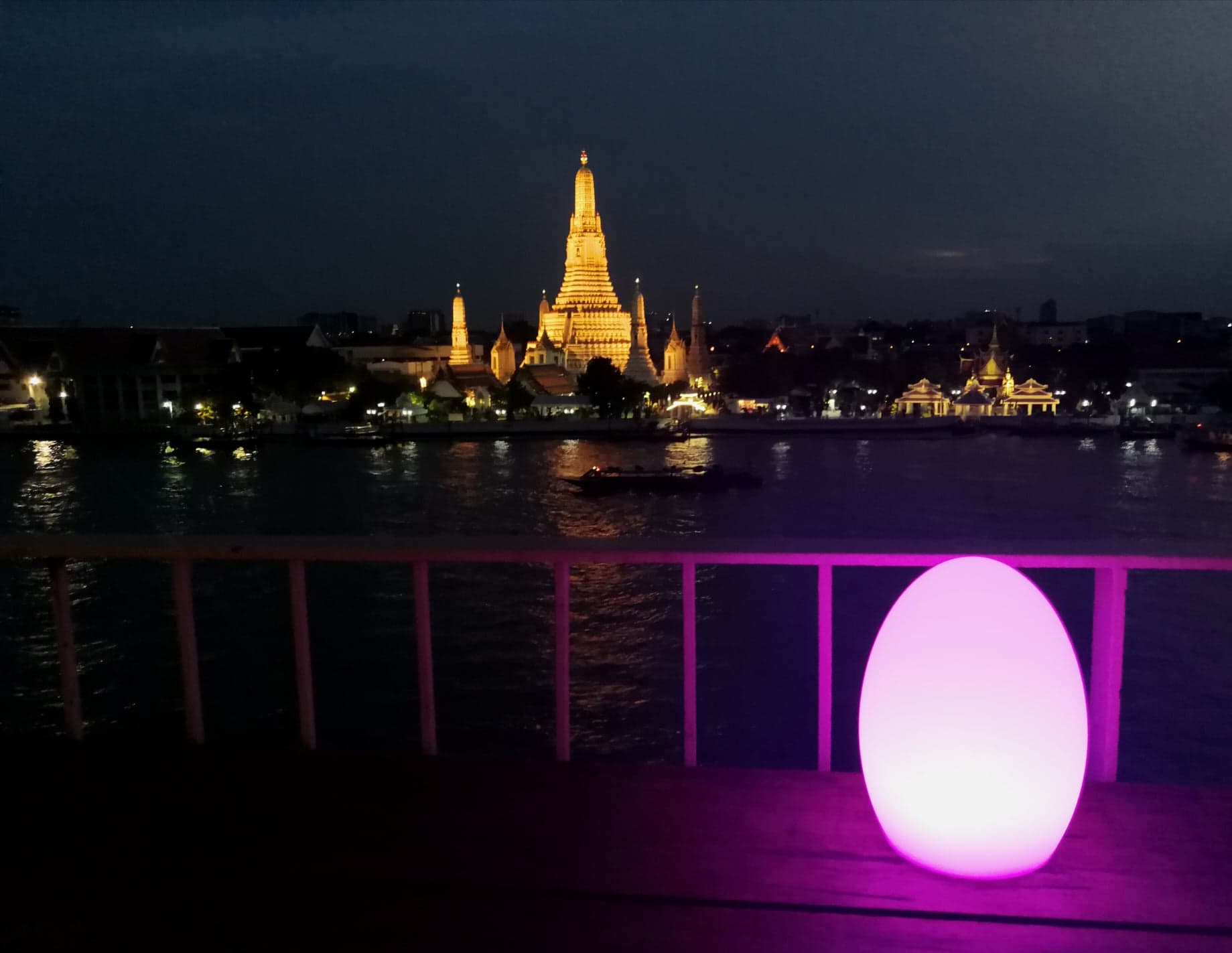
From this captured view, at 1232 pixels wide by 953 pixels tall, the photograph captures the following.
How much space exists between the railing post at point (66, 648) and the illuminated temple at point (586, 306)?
4851cm

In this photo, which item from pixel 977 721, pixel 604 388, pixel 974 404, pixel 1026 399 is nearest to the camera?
pixel 977 721

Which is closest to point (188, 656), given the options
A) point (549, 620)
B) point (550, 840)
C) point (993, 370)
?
point (550, 840)

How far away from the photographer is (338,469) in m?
28.8

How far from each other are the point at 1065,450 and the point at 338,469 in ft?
85.4

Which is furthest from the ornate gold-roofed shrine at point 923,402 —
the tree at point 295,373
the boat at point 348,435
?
the tree at point 295,373

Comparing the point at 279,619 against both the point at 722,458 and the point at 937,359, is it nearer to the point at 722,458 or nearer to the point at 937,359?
the point at 722,458

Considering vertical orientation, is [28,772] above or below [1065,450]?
above

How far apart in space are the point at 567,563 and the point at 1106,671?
0.86 meters

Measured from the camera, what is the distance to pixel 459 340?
54906 millimetres

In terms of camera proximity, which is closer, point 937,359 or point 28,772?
point 28,772

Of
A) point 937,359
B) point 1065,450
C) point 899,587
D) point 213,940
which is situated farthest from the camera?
point 937,359

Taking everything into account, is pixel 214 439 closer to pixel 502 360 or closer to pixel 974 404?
pixel 502 360

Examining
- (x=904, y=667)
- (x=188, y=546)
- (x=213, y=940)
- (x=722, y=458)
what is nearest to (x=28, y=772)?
(x=188, y=546)

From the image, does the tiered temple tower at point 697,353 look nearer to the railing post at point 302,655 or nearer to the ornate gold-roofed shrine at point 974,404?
the ornate gold-roofed shrine at point 974,404
